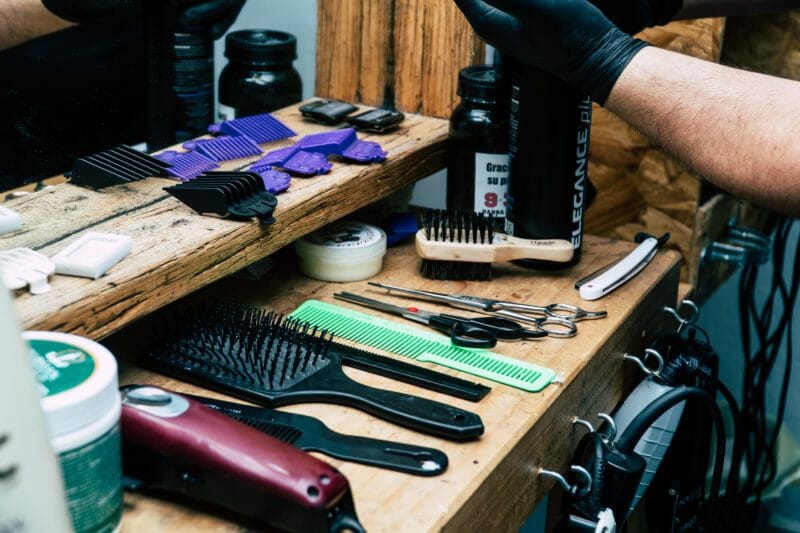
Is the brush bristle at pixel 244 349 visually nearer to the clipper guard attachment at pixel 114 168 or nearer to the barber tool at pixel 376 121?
the clipper guard attachment at pixel 114 168

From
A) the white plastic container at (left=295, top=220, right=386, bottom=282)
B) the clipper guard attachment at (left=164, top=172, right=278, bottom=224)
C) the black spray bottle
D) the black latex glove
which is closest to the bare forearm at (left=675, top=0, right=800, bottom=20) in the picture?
the black latex glove

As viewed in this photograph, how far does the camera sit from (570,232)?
3.63 ft

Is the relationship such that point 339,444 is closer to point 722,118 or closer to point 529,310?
point 529,310

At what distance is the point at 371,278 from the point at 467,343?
201 millimetres

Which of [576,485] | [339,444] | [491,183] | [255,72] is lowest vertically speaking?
[576,485]

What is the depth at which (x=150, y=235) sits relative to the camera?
87cm

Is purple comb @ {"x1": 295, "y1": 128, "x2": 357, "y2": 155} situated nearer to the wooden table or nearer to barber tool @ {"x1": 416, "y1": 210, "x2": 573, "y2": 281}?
the wooden table

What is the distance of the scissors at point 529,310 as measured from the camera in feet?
3.27

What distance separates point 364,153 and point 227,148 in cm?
16

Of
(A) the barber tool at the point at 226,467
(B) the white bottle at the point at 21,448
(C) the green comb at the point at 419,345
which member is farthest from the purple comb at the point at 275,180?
(B) the white bottle at the point at 21,448

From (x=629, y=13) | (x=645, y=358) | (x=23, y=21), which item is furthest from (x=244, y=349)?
(x=629, y=13)

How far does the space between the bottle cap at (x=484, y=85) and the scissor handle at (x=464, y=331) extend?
30 centimetres

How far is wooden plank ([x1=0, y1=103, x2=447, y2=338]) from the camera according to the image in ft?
2.49

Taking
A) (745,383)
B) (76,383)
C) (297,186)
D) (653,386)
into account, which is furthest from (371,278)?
(745,383)
